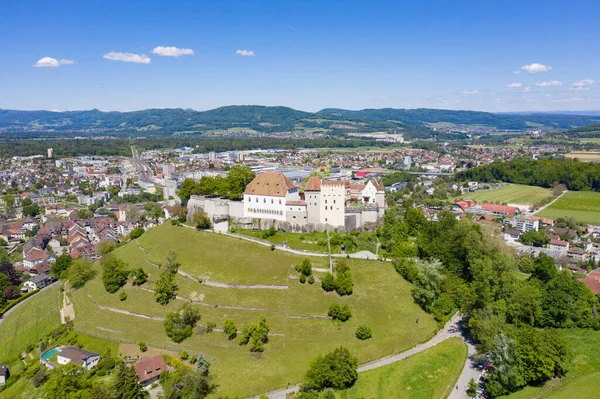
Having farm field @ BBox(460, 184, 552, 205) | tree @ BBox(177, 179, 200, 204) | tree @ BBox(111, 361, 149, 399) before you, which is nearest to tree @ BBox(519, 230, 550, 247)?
farm field @ BBox(460, 184, 552, 205)

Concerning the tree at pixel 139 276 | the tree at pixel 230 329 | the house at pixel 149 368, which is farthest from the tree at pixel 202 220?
the house at pixel 149 368

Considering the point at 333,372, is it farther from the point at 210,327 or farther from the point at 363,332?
the point at 210,327

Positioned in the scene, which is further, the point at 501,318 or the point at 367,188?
the point at 367,188

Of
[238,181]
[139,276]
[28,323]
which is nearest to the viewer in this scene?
[139,276]

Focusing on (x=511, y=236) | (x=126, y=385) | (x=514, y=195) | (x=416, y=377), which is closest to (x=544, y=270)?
(x=416, y=377)

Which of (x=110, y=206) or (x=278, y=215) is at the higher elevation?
(x=278, y=215)

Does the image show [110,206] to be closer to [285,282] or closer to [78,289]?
[78,289]

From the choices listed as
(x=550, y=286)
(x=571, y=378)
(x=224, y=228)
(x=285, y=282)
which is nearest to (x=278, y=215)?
(x=224, y=228)
